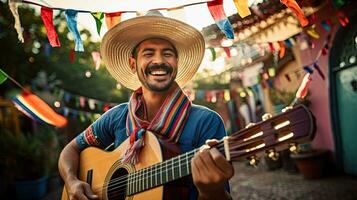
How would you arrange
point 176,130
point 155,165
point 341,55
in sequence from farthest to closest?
1. point 341,55
2. point 176,130
3. point 155,165

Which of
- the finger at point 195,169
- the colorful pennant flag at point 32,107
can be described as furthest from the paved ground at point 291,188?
the finger at point 195,169

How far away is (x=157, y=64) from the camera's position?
2.06 m

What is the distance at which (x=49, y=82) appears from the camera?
35.7 feet

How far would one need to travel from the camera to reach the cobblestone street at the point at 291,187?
5.54 metres

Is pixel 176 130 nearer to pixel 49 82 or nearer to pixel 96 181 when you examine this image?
pixel 96 181

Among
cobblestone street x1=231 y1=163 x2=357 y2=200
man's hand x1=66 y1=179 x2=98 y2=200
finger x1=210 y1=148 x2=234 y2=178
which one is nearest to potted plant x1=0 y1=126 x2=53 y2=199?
cobblestone street x1=231 y1=163 x2=357 y2=200

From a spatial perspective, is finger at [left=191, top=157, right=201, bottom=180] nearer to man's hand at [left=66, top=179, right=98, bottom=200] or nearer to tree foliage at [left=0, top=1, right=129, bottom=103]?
man's hand at [left=66, top=179, right=98, bottom=200]

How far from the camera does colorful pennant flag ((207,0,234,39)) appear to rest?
8.13 ft

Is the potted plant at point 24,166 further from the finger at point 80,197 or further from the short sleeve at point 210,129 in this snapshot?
the short sleeve at point 210,129

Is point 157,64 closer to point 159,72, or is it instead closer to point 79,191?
point 159,72

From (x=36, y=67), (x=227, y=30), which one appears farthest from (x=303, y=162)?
(x=36, y=67)

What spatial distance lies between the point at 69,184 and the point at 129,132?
0.60m

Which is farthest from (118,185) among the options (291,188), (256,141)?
(291,188)

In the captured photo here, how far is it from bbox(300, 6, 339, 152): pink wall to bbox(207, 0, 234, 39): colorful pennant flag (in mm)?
4644
